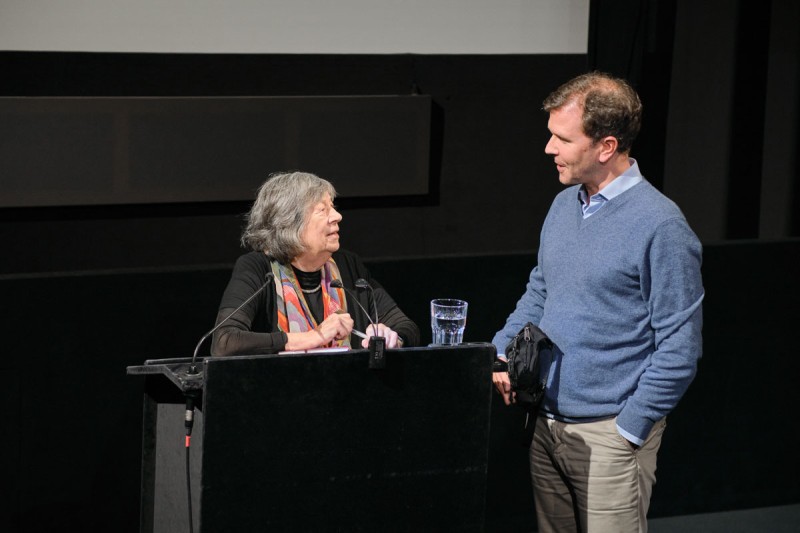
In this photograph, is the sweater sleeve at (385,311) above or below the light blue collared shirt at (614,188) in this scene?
below

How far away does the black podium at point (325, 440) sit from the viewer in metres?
2.34

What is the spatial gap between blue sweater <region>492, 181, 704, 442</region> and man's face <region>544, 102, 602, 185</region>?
9 cm

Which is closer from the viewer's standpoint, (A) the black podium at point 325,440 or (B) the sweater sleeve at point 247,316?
(A) the black podium at point 325,440

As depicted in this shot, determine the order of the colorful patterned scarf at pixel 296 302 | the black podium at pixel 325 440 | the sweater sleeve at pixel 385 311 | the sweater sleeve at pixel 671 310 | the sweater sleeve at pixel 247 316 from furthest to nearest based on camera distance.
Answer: the sweater sleeve at pixel 385 311 < the colorful patterned scarf at pixel 296 302 < the sweater sleeve at pixel 247 316 < the sweater sleeve at pixel 671 310 < the black podium at pixel 325 440

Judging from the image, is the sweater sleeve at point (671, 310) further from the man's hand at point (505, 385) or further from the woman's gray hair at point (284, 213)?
the woman's gray hair at point (284, 213)

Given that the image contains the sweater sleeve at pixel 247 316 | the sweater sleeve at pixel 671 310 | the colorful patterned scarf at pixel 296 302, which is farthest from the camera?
the colorful patterned scarf at pixel 296 302

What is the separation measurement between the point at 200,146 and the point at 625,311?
7.77ft

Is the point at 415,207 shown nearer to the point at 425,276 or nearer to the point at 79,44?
the point at 425,276

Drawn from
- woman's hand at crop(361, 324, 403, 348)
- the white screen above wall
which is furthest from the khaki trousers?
the white screen above wall

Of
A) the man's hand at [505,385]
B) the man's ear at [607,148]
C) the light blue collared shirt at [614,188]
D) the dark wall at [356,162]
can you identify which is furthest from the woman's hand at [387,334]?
the dark wall at [356,162]

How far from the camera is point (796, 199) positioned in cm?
536

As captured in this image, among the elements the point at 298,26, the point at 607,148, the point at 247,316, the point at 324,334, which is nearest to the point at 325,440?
the point at 324,334

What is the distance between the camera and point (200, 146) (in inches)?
179

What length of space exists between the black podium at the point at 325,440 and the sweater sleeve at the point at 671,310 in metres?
0.38
